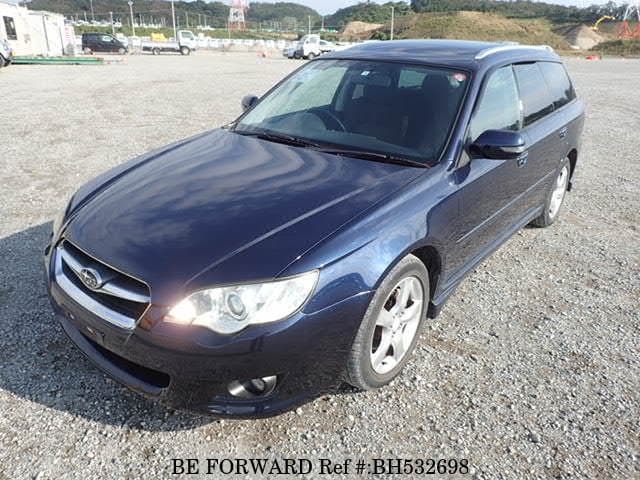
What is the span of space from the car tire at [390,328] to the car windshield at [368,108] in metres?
0.72

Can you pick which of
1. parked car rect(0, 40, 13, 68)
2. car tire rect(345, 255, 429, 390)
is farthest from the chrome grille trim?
parked car rect(0, 40, 13, 68)

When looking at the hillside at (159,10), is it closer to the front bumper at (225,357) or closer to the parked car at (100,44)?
the parked car at (100,44)

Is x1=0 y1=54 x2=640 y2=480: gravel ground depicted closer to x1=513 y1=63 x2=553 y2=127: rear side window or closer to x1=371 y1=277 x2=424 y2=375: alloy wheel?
x1=371 y1=277 x2=424 y2=375: alloy wheel

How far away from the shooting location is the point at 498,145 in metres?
2.84

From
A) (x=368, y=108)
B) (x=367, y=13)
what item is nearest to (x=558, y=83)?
(x=368, y=108)

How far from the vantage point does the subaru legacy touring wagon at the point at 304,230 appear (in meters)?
2.02

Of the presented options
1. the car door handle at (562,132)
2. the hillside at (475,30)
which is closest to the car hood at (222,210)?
the car door handle at (562,132)

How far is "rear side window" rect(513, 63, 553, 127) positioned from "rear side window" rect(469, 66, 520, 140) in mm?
150

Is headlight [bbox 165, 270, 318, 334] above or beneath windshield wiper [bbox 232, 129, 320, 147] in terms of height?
beneath

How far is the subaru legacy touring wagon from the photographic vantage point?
6.63 ft

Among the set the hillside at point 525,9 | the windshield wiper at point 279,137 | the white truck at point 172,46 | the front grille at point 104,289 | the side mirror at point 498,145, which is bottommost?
the white truck at point 172,46

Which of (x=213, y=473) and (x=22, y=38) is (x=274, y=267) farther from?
(x=22, y=38)

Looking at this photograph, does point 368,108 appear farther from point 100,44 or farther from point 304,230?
point 100,44

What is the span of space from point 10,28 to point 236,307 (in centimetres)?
3373
